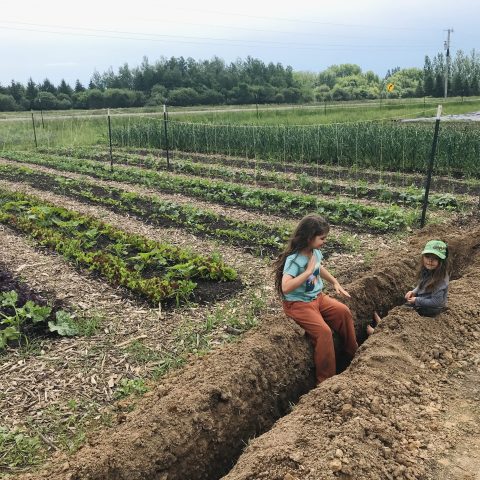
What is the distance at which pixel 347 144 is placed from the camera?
49.3ft

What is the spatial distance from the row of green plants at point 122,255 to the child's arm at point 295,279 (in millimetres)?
1650

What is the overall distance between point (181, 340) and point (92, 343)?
2.70 feet

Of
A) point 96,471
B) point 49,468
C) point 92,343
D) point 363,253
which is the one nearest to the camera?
point 96,471

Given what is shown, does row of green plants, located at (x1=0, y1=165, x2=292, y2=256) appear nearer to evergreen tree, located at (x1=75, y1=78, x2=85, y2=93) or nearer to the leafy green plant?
the leafy green plant

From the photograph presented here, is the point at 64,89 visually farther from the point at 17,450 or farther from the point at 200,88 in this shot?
the point at 17,450

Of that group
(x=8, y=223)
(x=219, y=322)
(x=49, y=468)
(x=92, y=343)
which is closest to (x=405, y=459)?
(x=49, y=468)

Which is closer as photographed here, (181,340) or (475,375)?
(475,375)

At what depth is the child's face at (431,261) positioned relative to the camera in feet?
14.2

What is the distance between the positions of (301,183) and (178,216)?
3.69 meters

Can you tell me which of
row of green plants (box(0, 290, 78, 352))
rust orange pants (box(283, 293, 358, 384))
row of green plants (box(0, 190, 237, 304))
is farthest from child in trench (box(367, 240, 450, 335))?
row of green plants (box(0, 290, 78, 352))

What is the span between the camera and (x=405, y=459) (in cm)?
286

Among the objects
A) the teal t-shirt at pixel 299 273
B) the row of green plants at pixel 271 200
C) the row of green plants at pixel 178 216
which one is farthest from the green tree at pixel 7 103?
the teal t-shirt at pixel 299 273

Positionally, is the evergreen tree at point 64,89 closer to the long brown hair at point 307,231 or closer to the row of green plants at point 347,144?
the row of green plants at point 347,144

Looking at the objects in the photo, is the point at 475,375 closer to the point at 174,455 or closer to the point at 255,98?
the point at 174,455
